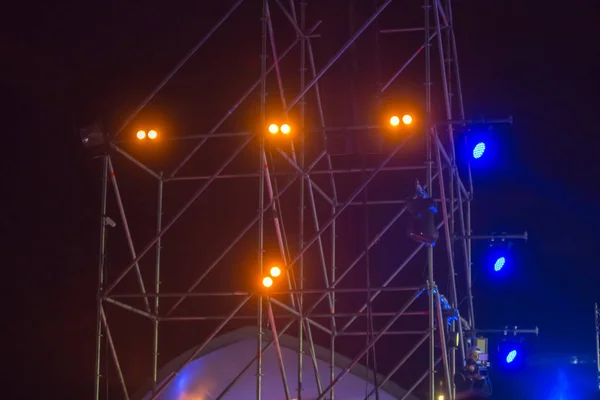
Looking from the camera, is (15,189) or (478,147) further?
(15,189)

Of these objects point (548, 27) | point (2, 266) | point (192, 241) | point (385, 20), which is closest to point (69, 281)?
point (2, 266)

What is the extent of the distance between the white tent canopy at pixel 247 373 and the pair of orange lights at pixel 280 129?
8.88 feet

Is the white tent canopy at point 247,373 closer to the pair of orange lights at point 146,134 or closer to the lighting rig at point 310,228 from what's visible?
the lighting rig at point 310,228

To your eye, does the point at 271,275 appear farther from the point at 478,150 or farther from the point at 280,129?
the point at 478,150

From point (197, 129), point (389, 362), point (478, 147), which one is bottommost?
point (389, 362)

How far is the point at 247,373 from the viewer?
30.2 ft

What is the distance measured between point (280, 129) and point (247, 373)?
3.43 m

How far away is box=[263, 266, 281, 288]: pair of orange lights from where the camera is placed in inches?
263

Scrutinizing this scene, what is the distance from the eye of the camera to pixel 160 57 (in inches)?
350

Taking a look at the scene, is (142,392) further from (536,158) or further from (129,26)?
(536,158)

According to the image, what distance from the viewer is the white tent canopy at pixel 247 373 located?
344 inches

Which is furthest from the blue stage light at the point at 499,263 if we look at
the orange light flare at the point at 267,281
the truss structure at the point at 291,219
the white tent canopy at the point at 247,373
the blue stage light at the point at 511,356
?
the orange light flare at the point at 267,281

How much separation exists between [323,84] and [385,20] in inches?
38.1

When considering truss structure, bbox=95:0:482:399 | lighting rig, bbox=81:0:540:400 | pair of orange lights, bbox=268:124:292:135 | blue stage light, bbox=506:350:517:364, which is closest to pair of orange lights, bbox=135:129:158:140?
lighting rig, bbox=81:0:540:400
